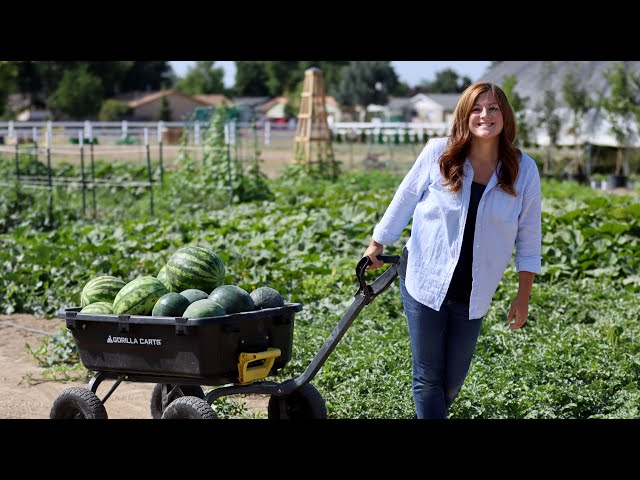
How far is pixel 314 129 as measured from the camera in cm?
2434

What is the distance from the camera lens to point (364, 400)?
5992mm

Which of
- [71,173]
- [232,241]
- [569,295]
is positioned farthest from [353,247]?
[71,173]

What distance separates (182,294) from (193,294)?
0.19ft

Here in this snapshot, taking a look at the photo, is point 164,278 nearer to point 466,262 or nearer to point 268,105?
point 466,262

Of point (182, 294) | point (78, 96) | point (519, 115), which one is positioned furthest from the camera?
point (78, 96)

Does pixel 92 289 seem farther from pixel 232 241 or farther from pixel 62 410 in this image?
pixel 232 241

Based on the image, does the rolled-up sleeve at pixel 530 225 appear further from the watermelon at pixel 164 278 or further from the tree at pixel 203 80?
the tree at pixel 203 80

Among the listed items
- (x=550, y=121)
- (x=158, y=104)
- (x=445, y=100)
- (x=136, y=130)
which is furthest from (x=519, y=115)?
(x=158, y=104)

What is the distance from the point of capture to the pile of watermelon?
497 centimetres

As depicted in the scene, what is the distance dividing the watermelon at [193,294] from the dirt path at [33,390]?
4.34ft

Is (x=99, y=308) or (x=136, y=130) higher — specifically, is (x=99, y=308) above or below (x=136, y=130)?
below

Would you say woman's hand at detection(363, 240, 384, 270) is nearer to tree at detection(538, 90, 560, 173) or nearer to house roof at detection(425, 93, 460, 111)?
tree at detection(538, 90, 560, 173)

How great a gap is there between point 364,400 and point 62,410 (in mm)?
1852
